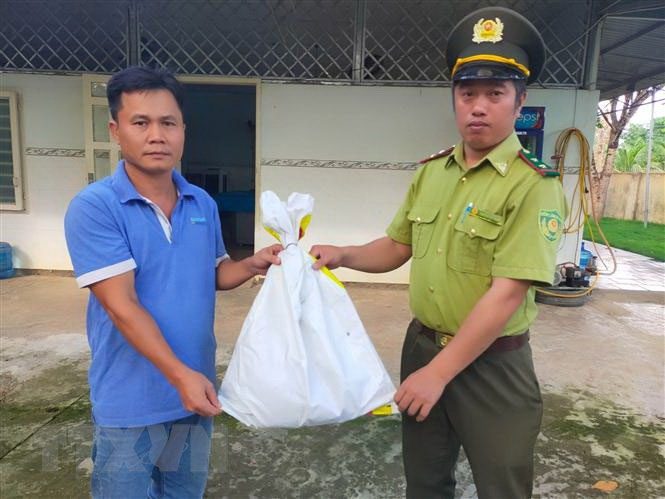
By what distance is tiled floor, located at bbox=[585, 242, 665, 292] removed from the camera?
18.6 feet

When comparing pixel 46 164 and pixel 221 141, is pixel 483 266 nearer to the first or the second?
pixel 46 164

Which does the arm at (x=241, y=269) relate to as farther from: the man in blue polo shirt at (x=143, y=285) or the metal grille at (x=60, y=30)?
the metal grille at (x=60, y=30)

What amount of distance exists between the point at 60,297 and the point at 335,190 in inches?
111

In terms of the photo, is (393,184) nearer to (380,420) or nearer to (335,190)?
(335,190)

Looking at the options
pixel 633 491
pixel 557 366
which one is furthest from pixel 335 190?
pixel 633 491

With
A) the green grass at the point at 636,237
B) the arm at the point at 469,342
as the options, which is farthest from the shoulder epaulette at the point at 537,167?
the green grass at the point at 636,237

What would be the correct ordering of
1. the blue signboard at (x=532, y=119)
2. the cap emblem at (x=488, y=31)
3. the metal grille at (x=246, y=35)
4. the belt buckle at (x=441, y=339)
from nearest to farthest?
the cap emblem at (x=488, y=31) → the belt buckle at (x=441, y=339) → the blue signboard at (x=532, y=119) → the metal grille at (x=246, y=35)

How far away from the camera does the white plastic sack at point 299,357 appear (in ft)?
3.63

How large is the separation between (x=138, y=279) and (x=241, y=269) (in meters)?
0.33

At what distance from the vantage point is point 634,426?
2426 mm

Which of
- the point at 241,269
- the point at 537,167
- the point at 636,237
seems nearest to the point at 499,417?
the point at 537,167

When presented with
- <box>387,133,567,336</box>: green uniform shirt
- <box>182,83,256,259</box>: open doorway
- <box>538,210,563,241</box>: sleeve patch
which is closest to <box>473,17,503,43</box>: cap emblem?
<box>387,133,567,336</box>: green uniform shirt

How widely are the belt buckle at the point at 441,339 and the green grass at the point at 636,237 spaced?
20.9 feet

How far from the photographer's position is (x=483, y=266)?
1.22 m
